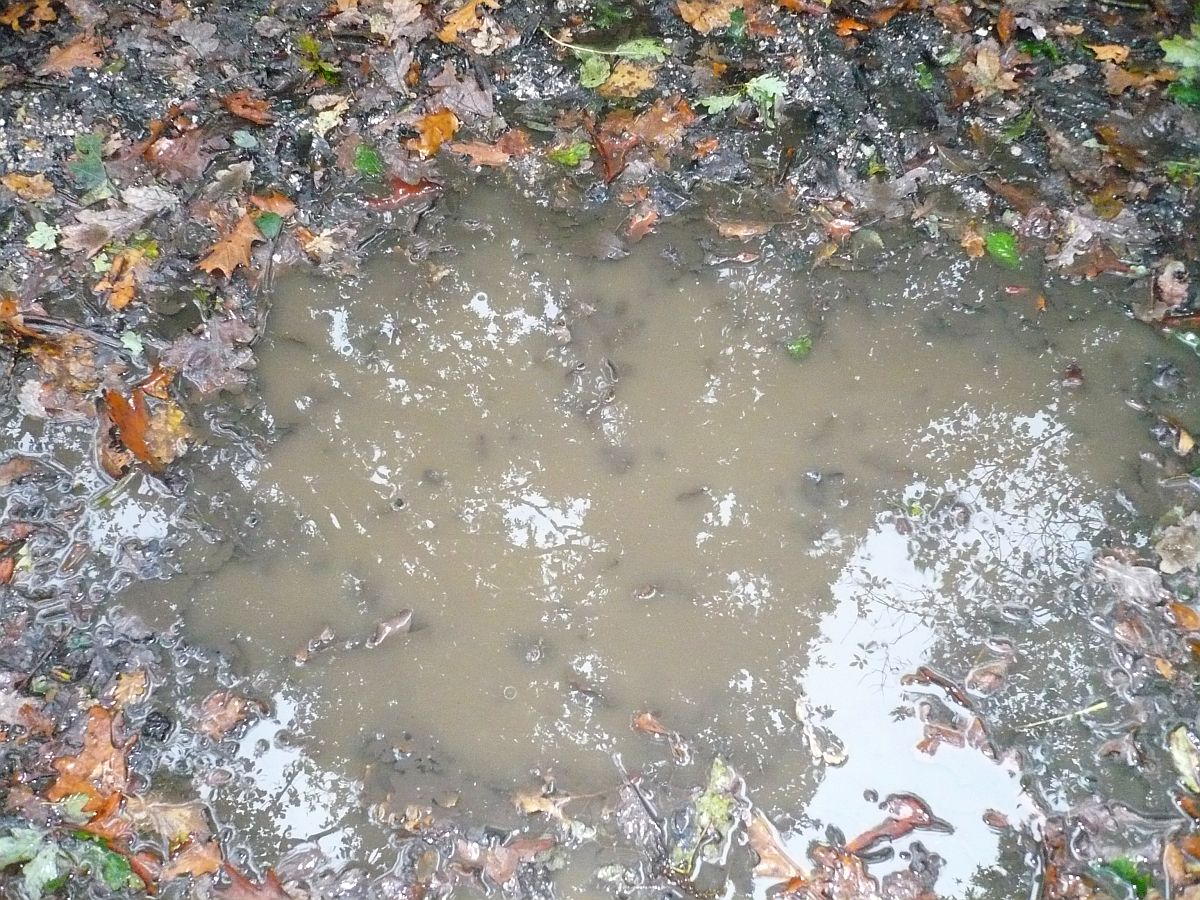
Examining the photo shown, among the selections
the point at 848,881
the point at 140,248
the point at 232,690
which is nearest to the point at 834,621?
the point at 848,881

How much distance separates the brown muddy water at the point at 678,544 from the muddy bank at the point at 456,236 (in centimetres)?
6

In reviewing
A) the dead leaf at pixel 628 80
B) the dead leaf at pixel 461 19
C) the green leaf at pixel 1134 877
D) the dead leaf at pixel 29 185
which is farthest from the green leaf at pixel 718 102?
the green leaf at pixel 1134 877

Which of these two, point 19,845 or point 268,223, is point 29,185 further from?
point 19,845

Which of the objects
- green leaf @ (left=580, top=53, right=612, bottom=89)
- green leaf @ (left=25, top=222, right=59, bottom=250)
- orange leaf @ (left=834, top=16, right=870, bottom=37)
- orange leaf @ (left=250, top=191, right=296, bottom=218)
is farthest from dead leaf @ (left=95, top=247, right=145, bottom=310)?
orange leaf @ (left=834, top=16, right=870, bottom=37)

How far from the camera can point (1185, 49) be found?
236 cm

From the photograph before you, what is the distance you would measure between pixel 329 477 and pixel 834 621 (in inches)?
69.6

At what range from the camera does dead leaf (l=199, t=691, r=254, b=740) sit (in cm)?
243

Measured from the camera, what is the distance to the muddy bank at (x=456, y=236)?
2389 mm

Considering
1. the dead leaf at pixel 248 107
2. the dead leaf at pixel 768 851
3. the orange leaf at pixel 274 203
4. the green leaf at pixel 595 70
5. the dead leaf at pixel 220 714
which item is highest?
the green leaf at pixel 595 70

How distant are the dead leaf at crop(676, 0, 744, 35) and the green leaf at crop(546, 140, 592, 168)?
1.86ft

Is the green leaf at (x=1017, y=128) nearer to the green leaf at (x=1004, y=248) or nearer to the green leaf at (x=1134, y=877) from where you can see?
the green leaf at (x=1004, y=248)

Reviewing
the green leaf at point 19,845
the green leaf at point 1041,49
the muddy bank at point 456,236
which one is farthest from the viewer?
the green leaf at point 1041,49

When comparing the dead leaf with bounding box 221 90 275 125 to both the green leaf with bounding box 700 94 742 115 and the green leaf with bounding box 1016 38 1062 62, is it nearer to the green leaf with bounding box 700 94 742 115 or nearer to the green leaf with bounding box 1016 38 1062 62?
the green leaf with bounding box 700 94 742 115

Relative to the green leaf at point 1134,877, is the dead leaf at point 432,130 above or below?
above
